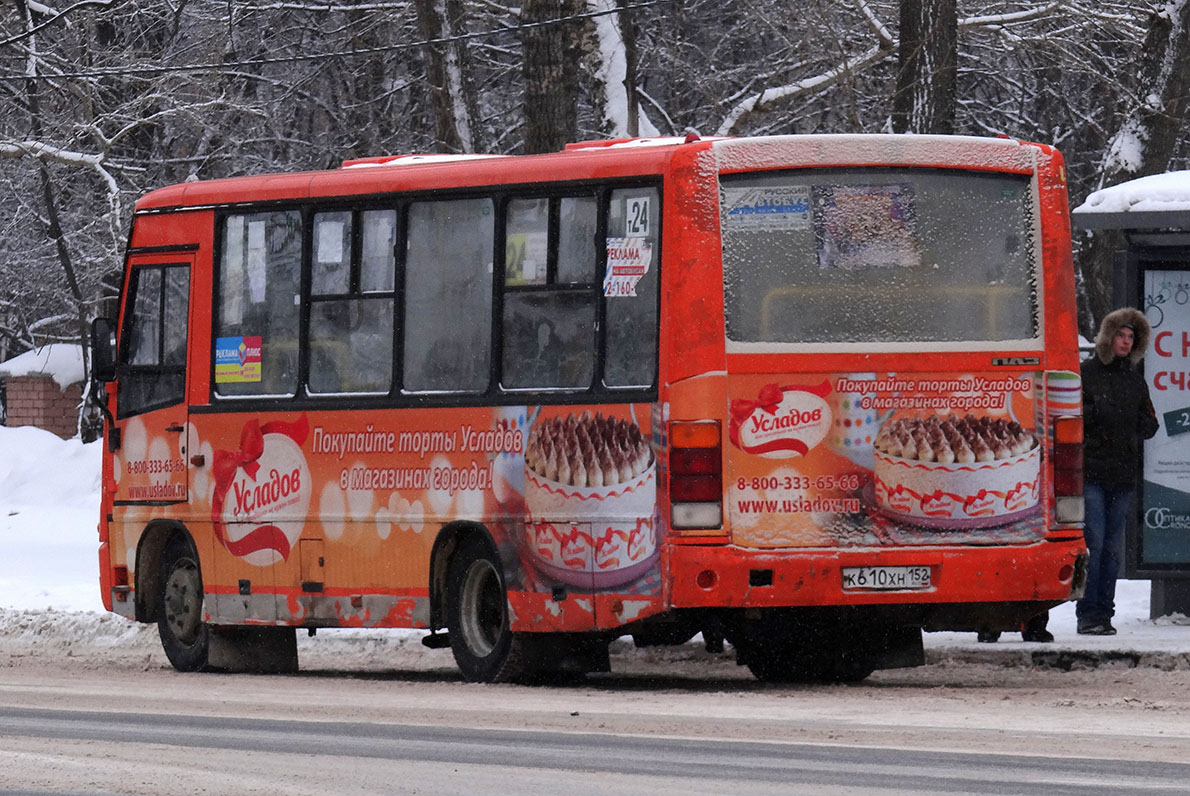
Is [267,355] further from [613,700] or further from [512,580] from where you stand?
[613,700]

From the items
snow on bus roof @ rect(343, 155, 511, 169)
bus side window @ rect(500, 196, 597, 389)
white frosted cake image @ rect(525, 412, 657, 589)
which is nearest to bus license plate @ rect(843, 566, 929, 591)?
white frosted cake image @ rect(525, 412, 657, 589)

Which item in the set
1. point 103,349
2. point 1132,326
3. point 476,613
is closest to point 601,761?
point 476,613

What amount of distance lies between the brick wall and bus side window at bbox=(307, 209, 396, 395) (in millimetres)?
22178

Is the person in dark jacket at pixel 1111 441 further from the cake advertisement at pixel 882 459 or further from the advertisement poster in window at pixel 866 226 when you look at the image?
the advertisement poster in window at pixel 866 226

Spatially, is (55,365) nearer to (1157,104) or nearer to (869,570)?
(1157,104)

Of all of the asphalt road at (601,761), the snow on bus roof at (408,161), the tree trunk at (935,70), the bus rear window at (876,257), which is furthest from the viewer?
the tree trunk at (935,70)

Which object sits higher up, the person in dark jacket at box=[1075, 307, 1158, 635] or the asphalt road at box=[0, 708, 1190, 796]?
the person in dark jacket at box=[1075, 307, 1158, 635]

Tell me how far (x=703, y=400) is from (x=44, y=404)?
2509 centimetres

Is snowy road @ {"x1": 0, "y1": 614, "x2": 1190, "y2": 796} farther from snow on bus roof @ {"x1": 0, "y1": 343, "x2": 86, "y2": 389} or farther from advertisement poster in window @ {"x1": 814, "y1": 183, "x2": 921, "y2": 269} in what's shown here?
snow on bus roof @ {"x1": 0, "y1": 343, "x2": 86, "y2": 389}

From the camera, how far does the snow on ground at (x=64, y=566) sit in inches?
560

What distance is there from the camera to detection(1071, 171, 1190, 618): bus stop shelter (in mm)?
14789

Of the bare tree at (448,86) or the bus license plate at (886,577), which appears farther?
the bare tree at (448,86)

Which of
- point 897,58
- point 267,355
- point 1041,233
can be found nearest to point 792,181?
point 1041,233

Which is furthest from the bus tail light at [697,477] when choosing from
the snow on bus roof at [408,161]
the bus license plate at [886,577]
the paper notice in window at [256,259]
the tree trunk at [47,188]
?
the tree trunk at [47,188]
